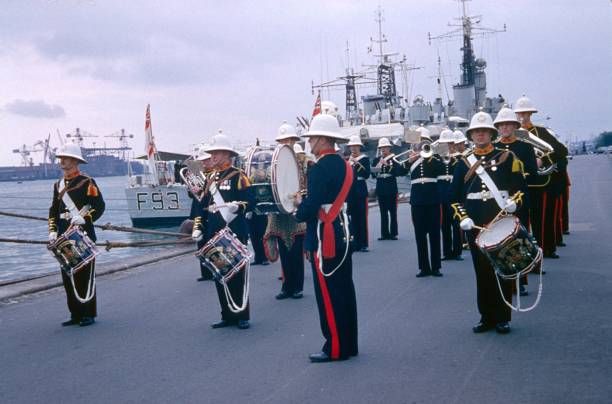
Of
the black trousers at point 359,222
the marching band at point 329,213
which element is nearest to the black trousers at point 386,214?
the black trousers at point 359,222

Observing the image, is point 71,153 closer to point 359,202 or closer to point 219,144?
point 219,144

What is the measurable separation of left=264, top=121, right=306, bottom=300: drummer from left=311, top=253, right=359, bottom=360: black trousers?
113 inches

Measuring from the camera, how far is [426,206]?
9.95 metres

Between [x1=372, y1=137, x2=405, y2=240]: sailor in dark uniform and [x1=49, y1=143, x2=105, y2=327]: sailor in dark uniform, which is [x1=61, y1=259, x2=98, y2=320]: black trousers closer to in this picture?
[x1=49, y1=143, x2=105, y2=327]: sailor in dark uniform

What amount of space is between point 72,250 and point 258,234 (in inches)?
185

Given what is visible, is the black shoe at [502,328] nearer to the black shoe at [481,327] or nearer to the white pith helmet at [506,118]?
the black shoe at [481,327]

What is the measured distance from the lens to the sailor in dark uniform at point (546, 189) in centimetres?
977

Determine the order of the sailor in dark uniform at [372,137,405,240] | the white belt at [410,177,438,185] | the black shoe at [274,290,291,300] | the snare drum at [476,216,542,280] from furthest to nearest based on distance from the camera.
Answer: the sailor in dark uniform at [372,137,405,240] → the white belt at [410,177,438,185] → the black shoe at [274,290,291,300] → the snare drum at [476,216,542,280]

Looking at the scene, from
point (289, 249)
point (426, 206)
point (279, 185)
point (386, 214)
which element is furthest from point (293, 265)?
point (386, 214)

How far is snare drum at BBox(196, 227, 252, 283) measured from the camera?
689 cm

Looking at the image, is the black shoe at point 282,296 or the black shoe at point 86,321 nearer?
the black shoe at point 86,321

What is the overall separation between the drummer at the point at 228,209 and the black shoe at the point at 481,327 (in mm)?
2325

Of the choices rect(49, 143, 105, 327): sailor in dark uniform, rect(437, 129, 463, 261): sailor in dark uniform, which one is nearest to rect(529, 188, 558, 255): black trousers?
rect(437, 129, 463, 261): sailor in dark uniform

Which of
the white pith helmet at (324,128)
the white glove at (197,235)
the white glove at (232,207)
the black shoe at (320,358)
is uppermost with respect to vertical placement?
the white pith helmet at (324,128)
